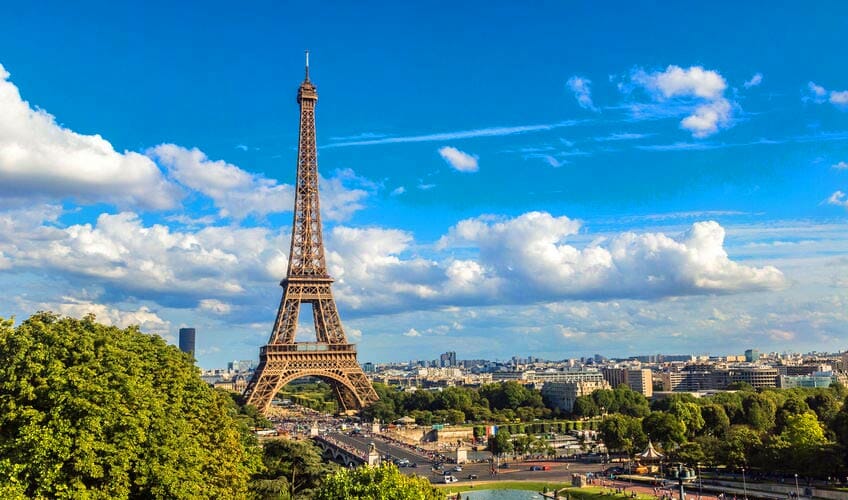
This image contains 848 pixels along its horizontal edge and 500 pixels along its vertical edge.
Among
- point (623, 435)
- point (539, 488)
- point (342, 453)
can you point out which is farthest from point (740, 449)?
point (342, 453)

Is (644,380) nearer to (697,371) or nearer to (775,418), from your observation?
(697,371)

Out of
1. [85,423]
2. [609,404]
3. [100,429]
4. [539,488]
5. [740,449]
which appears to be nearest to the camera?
[85,423]

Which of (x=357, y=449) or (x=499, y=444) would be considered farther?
(x=499, y=444)

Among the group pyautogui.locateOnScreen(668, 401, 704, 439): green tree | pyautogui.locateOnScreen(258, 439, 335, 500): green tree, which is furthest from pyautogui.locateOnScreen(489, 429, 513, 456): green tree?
pyautogui.locateOnScreen(258, 439, 335, 500): green tree

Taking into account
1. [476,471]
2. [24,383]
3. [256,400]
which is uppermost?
[24,383]

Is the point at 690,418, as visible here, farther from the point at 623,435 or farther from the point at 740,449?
the point at 740,449

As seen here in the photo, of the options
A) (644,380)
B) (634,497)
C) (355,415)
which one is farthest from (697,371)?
(634,497)
